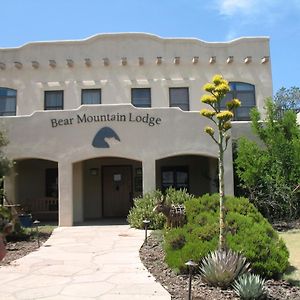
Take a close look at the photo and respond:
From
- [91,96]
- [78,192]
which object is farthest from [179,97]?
[78,192]

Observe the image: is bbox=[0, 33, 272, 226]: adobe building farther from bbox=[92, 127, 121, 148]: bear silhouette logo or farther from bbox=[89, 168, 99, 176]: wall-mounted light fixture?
bbox=[92, 127, 121, 148]: bear silhouette logo

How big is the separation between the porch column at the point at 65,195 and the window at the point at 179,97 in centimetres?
648

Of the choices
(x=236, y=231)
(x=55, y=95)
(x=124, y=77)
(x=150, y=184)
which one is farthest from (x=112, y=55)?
(x=236, y=231)

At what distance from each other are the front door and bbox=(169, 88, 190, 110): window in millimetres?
3724

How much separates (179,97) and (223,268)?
1364 cm

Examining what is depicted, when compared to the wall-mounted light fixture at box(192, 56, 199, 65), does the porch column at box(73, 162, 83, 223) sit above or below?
below

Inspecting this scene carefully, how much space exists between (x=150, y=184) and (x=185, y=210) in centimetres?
433

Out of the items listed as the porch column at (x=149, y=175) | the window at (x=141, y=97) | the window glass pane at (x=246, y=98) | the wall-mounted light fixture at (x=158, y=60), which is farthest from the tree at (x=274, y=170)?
the wall-mounted light fixture at (x=158, y=60)

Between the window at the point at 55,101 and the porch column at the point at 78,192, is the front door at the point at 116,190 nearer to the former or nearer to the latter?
the porch column at the point at 78,192

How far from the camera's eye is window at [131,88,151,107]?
2048 cm

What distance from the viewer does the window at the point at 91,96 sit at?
2052 cm

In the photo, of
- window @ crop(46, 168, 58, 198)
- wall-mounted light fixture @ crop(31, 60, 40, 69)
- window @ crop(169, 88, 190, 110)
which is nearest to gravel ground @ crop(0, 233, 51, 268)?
window @ crop(46, 168, 58, 198)

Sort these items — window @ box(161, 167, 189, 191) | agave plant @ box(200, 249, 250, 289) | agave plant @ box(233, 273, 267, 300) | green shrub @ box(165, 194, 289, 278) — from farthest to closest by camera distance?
window @ box(161, 167, 189, 191)
green shrub @ box(165, 194, 289, 278)
agave plant @ box(200, 249, 250, 289)
agave plant @ box(233, 273, 267, 300)

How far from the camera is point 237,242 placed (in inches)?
347
